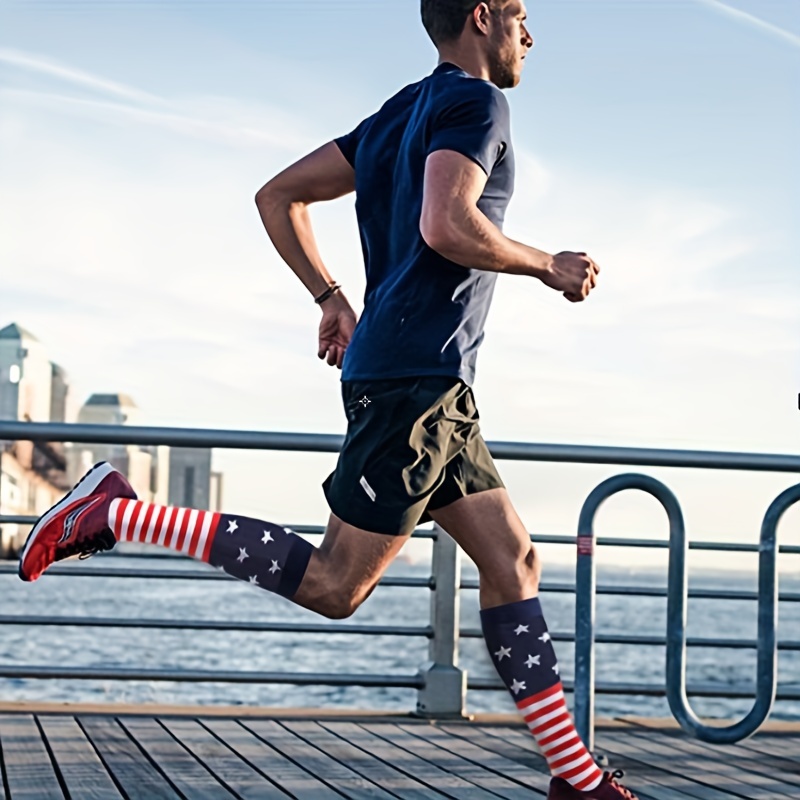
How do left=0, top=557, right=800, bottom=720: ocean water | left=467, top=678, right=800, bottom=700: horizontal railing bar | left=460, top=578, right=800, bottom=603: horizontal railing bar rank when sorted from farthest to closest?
left=0, top=557, right=800, bottom=720: ocean water < left=460, top=578, right=800, bottom=603: horizontal railing bar < left=467, top=678, right=800, bottom=700: horizontal railing bar

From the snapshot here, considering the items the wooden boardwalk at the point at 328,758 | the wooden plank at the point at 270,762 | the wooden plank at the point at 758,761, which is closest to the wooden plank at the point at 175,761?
the wooden boardwalk at the point at 328,758

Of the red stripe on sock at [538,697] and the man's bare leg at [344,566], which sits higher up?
the man's bare leg at [344,566]

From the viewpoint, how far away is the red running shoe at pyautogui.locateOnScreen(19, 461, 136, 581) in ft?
8.82

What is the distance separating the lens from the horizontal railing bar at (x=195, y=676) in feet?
14.5

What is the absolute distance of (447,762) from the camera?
3701 millimetres

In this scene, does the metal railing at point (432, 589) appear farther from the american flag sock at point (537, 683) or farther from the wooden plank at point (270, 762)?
the american flag sock at point (537, 683)

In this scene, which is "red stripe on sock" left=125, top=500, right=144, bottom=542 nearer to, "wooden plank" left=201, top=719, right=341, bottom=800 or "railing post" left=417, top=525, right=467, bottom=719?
"wooden plank" left=201, top=719, right=341, bottom=800

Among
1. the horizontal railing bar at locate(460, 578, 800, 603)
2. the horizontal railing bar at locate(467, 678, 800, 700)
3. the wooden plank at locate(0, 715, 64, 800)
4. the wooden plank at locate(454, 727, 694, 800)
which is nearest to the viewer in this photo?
the wooden plank at locate(0, 715, 64, 800)

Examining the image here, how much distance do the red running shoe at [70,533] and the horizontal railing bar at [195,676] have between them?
5.58 ft

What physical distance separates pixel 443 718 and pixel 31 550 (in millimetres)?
2122

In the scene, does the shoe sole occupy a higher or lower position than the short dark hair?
lower

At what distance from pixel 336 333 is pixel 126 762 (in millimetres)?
1281

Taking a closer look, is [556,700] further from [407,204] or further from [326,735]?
[326,735]

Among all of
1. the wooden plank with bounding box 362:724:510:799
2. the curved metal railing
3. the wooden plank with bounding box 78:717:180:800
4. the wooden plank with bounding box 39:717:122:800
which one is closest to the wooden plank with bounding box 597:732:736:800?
the curved metal railing
